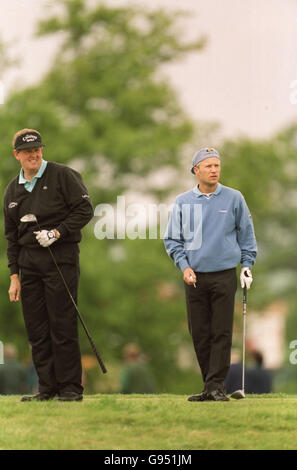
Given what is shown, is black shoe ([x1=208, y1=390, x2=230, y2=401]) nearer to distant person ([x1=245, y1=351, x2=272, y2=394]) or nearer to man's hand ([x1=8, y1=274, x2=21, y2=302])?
man's hand ([x1=8, y1=274, x2=21, y2=302])

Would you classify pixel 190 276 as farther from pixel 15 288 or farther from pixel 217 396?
pixel 15 288

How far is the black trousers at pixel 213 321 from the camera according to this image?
7.26 m

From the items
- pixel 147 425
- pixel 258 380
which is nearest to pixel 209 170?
pixel 147 425

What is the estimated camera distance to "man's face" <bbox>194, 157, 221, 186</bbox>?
23.8 ft

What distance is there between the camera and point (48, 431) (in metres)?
6.44

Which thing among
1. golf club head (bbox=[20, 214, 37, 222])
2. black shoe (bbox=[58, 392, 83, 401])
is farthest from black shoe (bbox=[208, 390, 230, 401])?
golf club head (bbox=[20, 214, 37, 222])

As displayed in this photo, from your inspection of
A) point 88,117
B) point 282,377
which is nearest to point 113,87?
point 88,117

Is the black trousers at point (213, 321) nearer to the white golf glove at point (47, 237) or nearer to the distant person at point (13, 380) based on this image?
the white golf glove at point (47, 237)

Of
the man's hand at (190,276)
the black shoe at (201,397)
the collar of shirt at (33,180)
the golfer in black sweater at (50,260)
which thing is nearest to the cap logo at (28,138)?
the golfer in black sweater at (50,260)

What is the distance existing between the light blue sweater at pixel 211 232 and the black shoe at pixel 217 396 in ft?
3.02

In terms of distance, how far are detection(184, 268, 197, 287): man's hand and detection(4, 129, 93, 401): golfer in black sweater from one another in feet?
2.78

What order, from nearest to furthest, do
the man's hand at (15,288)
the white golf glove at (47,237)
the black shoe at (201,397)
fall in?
the white golf glove at (47,237)
the black shoe at (201,397)
the man's hand at (15,288)

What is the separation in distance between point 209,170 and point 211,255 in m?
0.65

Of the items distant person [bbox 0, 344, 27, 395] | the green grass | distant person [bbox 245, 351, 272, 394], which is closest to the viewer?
the green grass
